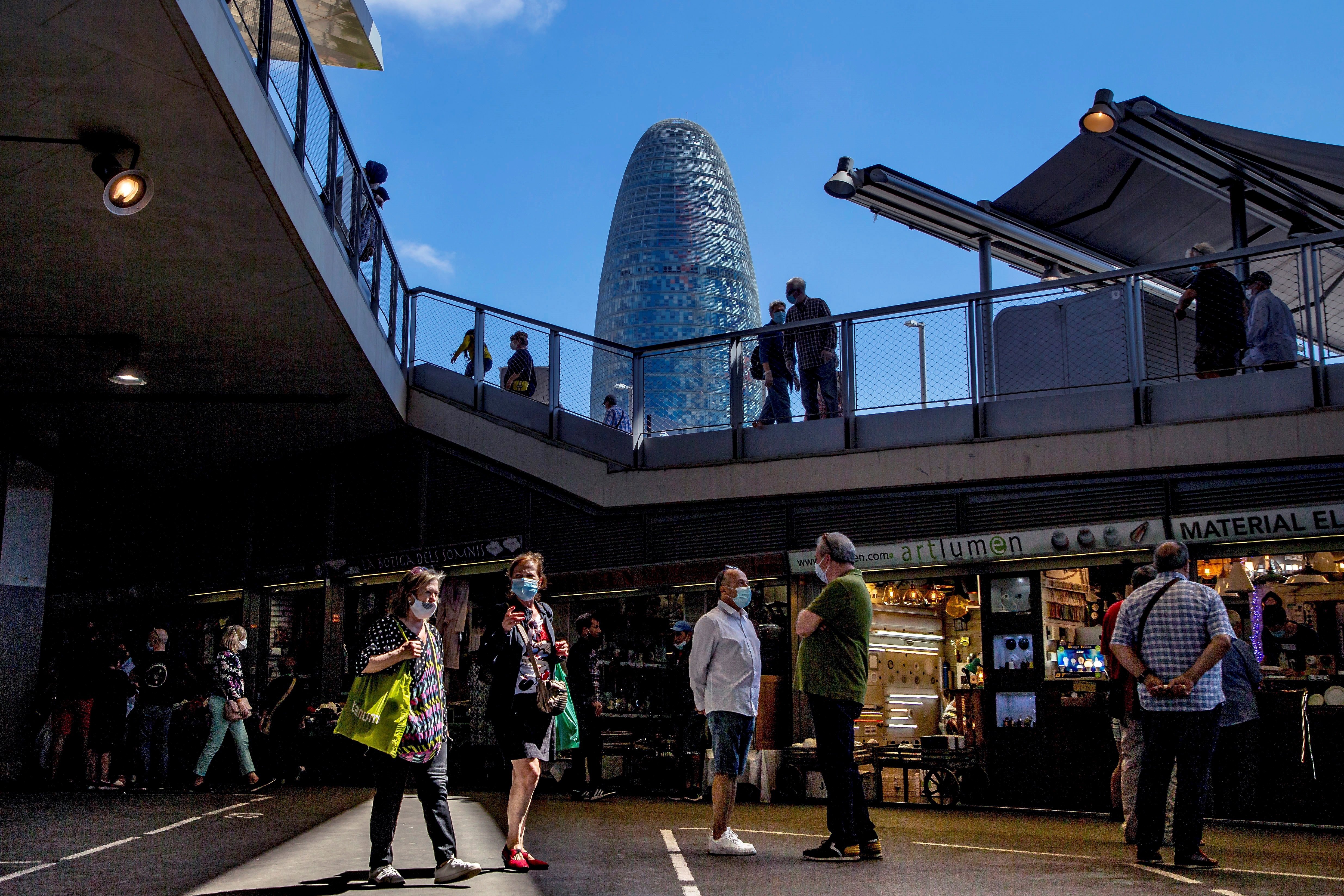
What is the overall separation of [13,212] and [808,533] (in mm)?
7285

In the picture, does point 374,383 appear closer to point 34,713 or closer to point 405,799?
point 405,799

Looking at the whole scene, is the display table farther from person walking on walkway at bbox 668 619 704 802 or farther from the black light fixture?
the black light fixture

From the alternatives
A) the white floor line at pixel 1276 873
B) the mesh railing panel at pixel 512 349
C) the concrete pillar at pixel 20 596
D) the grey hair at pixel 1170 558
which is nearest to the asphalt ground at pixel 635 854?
the white floor line at pixel 1276 873

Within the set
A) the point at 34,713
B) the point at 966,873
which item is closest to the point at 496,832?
the point at 966,873

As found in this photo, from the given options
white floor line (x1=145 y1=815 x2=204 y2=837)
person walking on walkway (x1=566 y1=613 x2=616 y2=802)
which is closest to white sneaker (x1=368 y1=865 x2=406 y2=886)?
white floor line (x1=145 y1=815 x2=204 y2=837)

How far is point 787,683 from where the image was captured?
11.8 meters

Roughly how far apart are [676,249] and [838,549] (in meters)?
114

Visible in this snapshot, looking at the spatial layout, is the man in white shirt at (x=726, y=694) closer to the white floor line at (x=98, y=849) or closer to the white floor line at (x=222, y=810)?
the white floor line at (x=98, y=849)

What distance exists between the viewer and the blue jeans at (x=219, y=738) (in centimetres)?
1186

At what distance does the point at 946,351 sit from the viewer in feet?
37.6

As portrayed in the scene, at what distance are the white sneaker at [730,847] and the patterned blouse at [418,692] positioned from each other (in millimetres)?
1696

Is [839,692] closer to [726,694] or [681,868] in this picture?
[726,694]

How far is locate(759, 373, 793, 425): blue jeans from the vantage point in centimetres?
1228

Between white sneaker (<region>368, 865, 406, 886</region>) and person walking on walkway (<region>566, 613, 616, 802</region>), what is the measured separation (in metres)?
5.31
